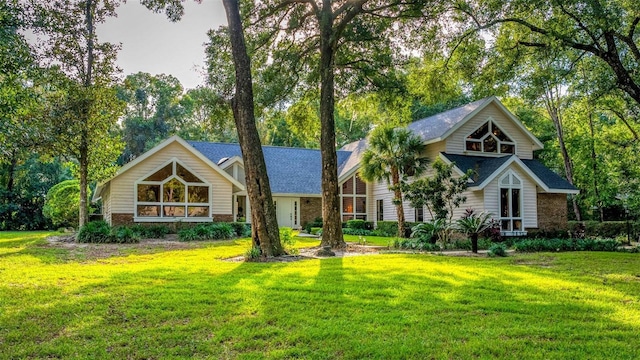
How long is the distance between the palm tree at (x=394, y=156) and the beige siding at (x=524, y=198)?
347cm

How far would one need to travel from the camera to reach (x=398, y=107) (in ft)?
61.7

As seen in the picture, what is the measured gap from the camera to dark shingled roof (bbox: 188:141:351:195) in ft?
90.6

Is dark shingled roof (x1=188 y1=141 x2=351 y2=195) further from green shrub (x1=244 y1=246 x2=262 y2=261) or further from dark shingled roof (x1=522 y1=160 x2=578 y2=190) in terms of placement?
green shrub (x1=244 y1=246 x2=262 y2=261)

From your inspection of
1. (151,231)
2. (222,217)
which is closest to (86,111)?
(151,231)

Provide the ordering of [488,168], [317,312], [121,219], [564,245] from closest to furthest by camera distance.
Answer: [317,312]
[564,245]
[488,168]
[121,219]

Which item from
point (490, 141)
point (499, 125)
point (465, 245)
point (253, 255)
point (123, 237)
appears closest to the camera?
point (253, 255)

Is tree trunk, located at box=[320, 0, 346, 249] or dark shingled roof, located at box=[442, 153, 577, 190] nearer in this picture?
tree trunk, located at box=[320, 0, 346, 249]

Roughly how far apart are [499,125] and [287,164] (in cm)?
1366

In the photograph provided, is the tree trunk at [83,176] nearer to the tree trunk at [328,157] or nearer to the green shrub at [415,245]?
the tree trunk at [328,157]

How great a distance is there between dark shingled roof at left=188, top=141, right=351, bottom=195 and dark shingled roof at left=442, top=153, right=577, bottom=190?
32.4 ft

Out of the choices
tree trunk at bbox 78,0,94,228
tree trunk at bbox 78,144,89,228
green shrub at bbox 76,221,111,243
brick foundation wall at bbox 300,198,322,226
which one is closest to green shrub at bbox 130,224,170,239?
green shrub at bbox 76,221,111,243

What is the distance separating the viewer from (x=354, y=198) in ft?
90.3

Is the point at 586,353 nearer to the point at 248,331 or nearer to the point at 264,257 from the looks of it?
the point at 248,331

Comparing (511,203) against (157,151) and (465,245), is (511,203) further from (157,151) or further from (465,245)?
(157,151)
